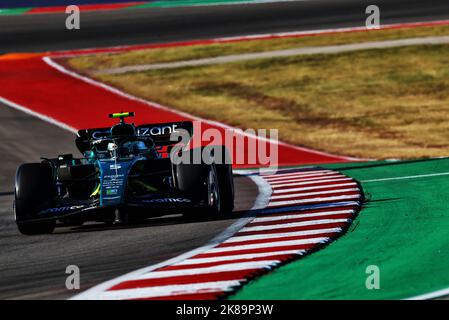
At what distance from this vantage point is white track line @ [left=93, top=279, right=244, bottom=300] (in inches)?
356

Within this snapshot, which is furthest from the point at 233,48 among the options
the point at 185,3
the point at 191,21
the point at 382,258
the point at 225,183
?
the point at 382,258

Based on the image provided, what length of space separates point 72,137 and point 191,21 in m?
13.7

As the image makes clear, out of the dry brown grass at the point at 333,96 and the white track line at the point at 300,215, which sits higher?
the dry brown grass at the point at 333,96

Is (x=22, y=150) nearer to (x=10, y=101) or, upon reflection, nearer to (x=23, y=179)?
(x=10, y=101)

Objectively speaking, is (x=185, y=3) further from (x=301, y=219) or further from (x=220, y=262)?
(x=220, y=262)

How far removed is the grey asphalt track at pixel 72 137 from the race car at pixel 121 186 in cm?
24

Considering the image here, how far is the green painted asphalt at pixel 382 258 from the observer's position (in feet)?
29.2

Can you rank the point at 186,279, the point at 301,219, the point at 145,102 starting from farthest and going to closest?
the point at 145,102 < the point at 301,219 < the point at 186,279

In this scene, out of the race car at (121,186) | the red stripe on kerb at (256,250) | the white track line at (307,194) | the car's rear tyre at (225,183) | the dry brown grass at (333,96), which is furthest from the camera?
the dry brown grass at (333,96)

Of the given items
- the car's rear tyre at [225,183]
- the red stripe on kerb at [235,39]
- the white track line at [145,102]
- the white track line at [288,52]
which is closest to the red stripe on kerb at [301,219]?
the car's rear tyre at [225,183]

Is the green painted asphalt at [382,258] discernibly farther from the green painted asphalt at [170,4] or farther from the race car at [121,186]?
the green painted asphalt at [170,4]

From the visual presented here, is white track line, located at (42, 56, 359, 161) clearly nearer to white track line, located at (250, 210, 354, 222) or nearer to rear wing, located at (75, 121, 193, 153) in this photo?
rear wing, located at (75, 121, 193, 153)

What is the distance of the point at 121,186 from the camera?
1387cm
